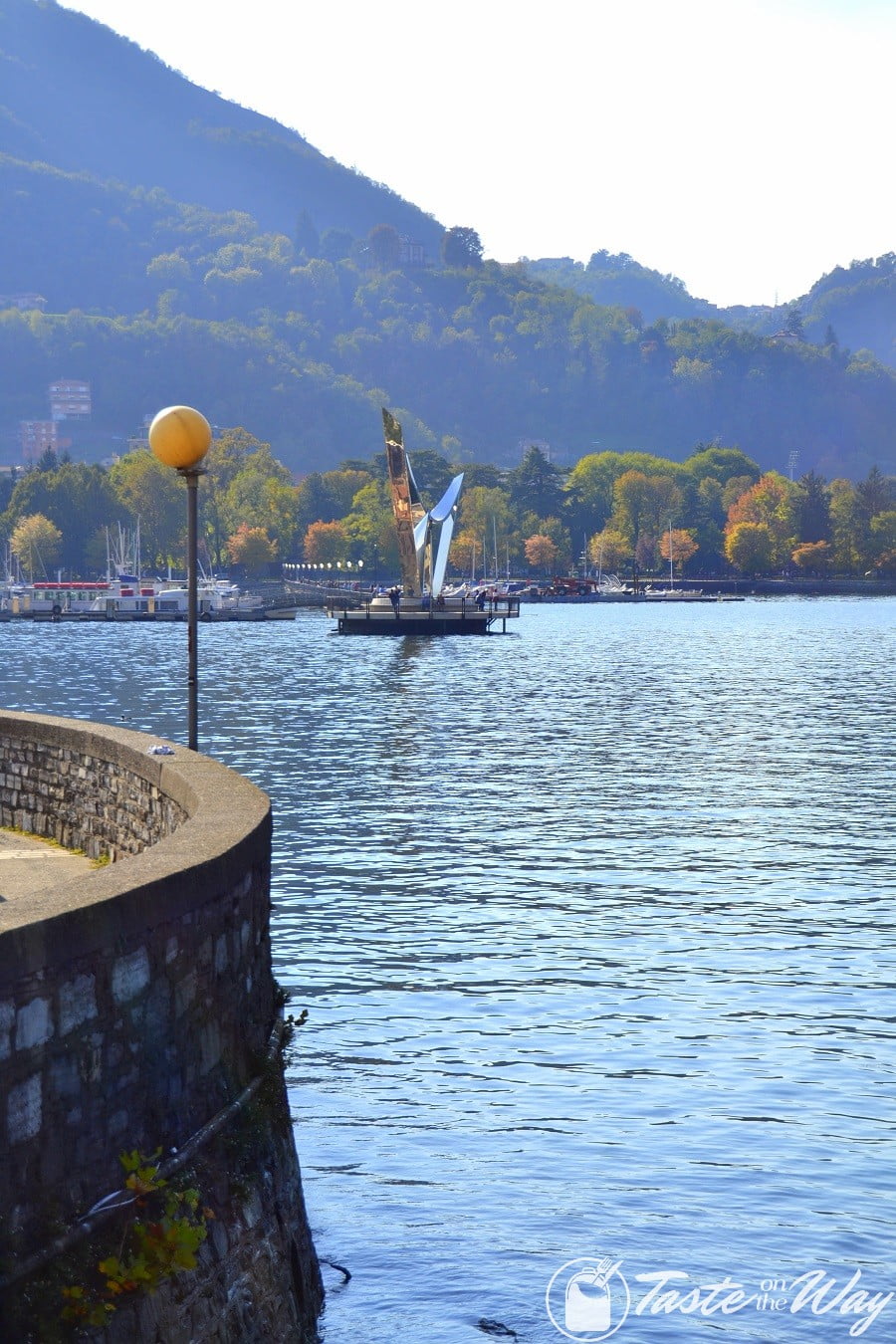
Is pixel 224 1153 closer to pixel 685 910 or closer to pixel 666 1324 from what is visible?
pixel 666 1324

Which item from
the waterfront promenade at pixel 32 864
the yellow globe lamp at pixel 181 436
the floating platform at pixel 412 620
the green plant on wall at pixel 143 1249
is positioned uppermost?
the yellow globe lamp at pixel 181 436

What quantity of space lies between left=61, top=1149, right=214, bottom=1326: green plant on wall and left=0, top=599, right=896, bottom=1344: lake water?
4115 millimetres

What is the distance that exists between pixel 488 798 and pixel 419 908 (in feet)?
52.3

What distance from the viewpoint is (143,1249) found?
29.7 feet

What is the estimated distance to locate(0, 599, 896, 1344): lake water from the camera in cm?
1440

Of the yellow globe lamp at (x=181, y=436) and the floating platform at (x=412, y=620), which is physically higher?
the yellow globe lamp at (x=181, y=436)

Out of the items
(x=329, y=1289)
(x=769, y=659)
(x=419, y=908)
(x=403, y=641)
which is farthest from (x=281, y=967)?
(x=403, y=641)
